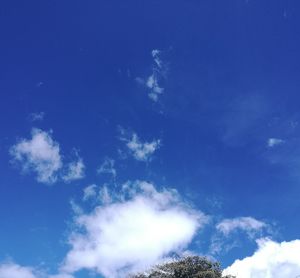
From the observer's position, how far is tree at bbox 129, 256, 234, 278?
65.2m

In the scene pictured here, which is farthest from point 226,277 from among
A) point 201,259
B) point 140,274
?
point 140,274

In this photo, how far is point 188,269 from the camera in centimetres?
6594

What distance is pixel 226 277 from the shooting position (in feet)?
214

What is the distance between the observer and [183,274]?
6556cm

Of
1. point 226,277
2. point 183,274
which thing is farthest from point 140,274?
point 226,277

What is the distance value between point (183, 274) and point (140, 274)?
8.21m

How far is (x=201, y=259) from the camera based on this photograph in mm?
67250

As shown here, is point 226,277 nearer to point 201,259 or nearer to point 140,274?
point 201,259

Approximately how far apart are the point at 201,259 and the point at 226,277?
16.4ft

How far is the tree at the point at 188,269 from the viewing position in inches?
2566

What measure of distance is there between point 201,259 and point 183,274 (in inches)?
164

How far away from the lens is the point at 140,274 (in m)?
69.1

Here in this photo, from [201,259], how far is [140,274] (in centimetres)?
1118

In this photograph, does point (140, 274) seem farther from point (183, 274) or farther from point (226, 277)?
point (226, 277)
